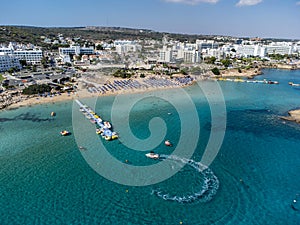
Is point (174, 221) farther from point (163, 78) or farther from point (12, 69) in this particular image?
point (12, 69)

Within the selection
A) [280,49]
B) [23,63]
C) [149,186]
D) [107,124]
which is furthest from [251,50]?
[149,186]

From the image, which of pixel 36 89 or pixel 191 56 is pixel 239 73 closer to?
pixel 191 56

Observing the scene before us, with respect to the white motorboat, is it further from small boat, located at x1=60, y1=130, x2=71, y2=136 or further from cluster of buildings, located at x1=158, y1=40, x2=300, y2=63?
cluster of buildings, located at x1=158, y1=40, x2=300, y2=63

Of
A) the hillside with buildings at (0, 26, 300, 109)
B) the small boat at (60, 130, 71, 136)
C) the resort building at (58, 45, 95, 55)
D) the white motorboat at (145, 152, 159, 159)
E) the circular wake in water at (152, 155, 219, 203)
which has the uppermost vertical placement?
the resort building at (58, 45, 95, 55)

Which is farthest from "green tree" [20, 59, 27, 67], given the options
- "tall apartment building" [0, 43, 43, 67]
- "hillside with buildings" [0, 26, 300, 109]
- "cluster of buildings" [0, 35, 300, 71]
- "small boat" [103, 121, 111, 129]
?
"small boat" [103, 121, 111, 129]

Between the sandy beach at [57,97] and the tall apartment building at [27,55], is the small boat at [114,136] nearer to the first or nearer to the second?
the sandy beach at [57,97]

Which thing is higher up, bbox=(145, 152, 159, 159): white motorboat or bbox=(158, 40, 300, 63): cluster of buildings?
bbox=(158, 40, 300, 63): cluster of buildings

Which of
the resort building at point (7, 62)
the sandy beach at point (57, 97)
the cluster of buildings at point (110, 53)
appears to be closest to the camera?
the sandy beach at point (57, 97)

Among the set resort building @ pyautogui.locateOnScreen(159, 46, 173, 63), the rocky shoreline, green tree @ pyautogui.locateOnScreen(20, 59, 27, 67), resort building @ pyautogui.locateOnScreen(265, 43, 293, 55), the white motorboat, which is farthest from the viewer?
resort building @ pyautogui.locateOnScreen(265, 43, 293, 55)

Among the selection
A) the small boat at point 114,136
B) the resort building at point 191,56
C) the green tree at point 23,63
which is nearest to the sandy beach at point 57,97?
the small boat at point 114,136
